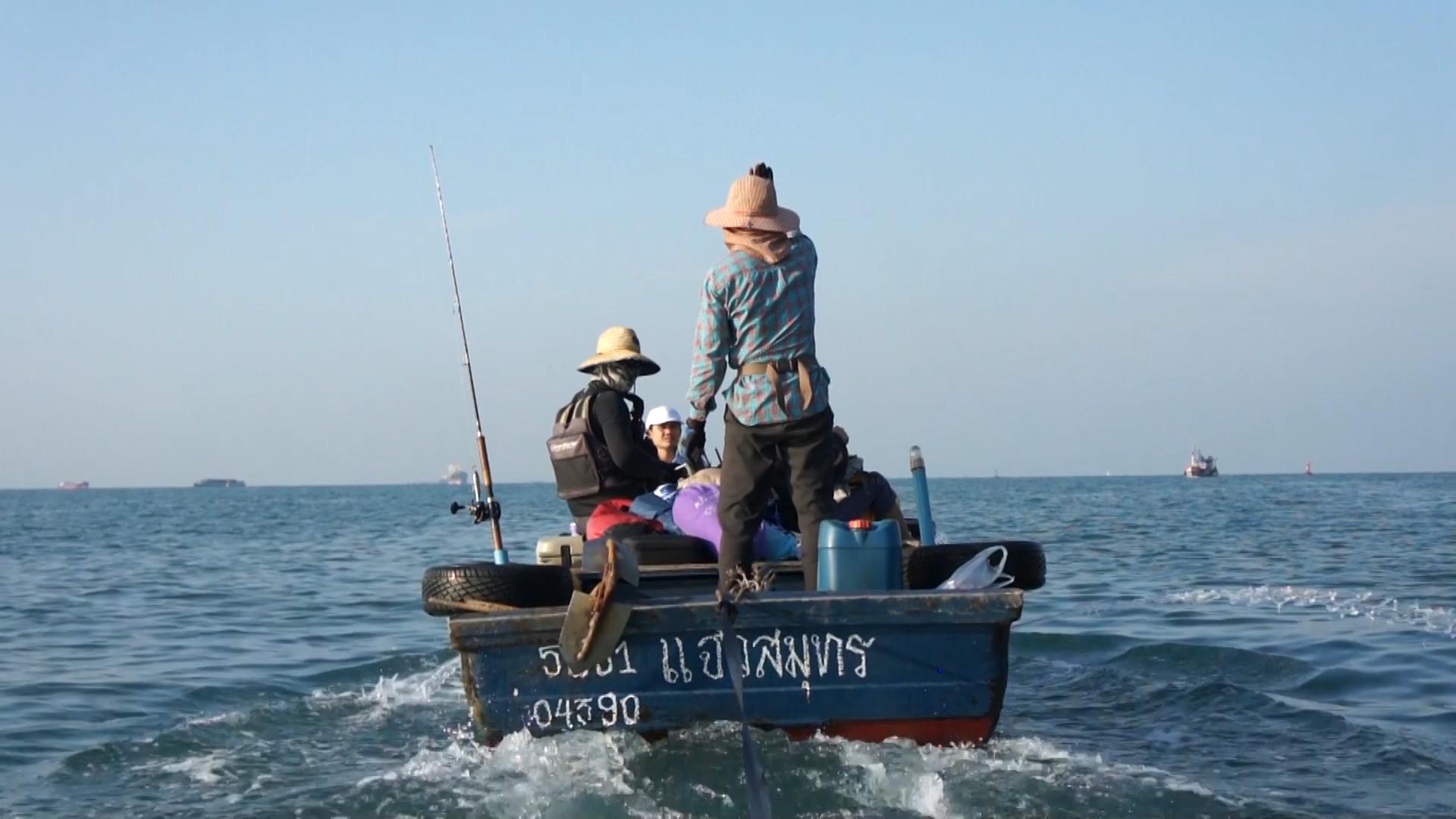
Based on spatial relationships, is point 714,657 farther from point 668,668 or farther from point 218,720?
point 218,720

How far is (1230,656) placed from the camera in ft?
29.5

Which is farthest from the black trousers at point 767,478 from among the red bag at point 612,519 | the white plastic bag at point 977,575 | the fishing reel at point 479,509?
the fishing reel at point 479,509

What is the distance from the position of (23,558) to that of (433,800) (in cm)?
2011

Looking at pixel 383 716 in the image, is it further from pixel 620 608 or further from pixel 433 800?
pixel 620 608

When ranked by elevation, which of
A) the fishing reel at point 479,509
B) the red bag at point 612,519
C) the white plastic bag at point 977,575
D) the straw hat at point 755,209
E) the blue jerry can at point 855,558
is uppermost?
the straw hat at point 755,209

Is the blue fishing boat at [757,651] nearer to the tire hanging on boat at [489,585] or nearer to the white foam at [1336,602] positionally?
the tire hanging on boat at [489,585]

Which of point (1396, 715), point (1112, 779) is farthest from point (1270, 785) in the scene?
point (1396, 715)

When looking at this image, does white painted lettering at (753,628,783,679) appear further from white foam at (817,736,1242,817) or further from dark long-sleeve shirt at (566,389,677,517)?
dark long-sleeve shirt at (566,389,677,517)

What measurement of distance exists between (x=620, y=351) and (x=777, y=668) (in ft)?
7.93

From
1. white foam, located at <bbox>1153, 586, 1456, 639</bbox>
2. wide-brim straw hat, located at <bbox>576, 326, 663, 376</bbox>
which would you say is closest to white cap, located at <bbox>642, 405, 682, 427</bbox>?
wide-brim straw hat, located at <bbox>576, 326, 663, 376</bbox>

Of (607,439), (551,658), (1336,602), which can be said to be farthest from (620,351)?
(1336,602)

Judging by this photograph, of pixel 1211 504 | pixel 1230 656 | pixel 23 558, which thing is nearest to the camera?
pixel 1230 656

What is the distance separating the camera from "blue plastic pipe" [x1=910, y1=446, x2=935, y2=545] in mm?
6785

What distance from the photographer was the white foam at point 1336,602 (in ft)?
34.7
